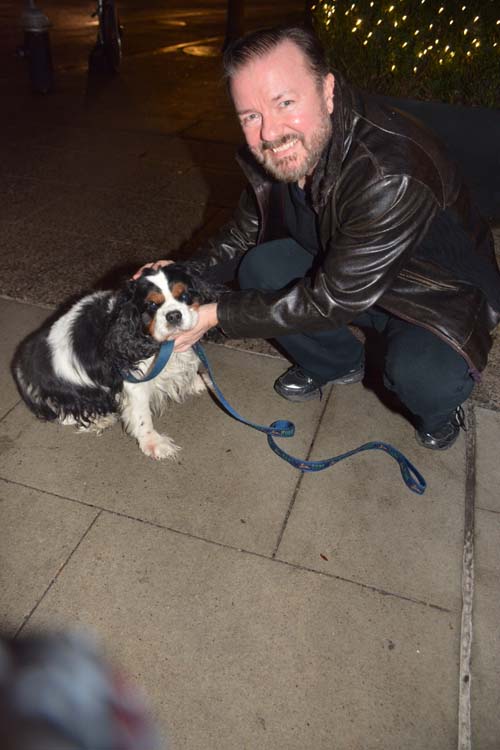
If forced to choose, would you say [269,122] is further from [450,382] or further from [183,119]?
[183,119]

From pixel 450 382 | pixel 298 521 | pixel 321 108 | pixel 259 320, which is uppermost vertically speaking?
pixel 321 108

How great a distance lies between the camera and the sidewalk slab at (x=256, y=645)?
207 centimetres

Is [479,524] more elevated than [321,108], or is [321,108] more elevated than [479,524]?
[321,108]

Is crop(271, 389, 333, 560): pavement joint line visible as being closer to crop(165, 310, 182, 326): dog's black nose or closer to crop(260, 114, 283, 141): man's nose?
crop(165, 310, 182, 326): dog's black nose

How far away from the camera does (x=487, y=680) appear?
2.22m

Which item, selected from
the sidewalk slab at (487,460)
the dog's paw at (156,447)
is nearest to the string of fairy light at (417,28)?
the sidewalk slab at (487,460)

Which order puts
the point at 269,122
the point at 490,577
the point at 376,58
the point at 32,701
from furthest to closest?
the point at 376,58
the point at 490,577
the point at 269,122
the point at 32,701

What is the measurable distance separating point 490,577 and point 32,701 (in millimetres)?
2482

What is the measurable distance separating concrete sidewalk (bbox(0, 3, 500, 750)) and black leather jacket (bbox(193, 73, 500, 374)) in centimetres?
79

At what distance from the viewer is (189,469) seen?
10.3ft

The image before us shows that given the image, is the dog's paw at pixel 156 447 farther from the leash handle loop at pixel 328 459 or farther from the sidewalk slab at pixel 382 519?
the sidewalk slab at pixel 382 519

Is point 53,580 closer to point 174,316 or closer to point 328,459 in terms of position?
point 174,316

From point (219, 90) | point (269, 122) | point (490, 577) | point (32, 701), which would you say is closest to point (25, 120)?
point (219, 90)

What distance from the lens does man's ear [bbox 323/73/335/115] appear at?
7.97ft
